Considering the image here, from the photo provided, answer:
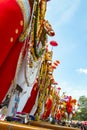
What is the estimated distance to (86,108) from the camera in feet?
302

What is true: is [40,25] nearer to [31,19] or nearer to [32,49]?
[32,49]

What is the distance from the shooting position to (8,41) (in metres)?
9.80

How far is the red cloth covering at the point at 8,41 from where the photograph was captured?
9.58 metres

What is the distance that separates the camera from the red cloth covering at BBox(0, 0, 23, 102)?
31.4 ft

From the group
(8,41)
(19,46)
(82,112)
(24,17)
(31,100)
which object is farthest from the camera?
(82,112)

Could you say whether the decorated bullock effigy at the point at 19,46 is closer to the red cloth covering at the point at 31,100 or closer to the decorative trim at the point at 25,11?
the decorative trim at the point at 25,11

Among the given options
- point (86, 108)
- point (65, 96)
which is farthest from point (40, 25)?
point (86, 108)

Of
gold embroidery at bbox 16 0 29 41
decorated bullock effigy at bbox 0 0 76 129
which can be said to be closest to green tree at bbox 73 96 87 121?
decorated bullock effigy at bbox 0 0 76 129

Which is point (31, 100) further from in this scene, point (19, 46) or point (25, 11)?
point (25, 11)

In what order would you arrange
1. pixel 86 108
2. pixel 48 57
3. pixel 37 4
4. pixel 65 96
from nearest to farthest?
pixel 37 4 < pixel 48 57 < pixel 65 96 < pixel 86 108

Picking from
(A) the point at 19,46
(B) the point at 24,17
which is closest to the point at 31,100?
(A) the point at 19,46

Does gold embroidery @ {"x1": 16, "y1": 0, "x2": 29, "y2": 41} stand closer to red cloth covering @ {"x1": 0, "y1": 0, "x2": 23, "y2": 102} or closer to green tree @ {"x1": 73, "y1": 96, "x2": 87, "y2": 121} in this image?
red cloth covering @ {"x1": 0, "y1": 0, "x2": 23, "y2": 102}

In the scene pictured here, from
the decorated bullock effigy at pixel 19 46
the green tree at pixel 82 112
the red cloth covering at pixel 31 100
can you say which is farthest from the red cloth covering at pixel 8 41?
the green tree at pixel 82 112

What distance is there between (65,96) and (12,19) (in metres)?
38.3
